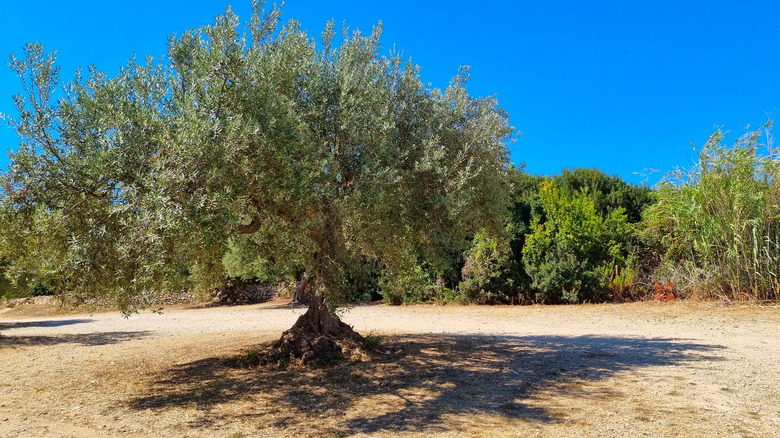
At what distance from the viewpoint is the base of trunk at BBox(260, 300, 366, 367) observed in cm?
938

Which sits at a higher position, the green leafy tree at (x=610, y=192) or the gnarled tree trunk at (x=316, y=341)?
the green leafy tree at (x=610, y=192)

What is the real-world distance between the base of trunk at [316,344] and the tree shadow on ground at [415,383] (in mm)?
412

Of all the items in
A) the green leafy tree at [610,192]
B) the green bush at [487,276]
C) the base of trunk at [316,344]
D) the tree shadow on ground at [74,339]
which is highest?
the green leafy tree at [610,192]

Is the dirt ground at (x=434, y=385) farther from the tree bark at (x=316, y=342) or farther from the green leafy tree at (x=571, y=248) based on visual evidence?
the green leafy tree at (x=571, y=248)

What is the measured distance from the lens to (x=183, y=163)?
229 inches

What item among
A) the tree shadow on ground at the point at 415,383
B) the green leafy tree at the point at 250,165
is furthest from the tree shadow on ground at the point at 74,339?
the green leafy tree at the point at 250,165

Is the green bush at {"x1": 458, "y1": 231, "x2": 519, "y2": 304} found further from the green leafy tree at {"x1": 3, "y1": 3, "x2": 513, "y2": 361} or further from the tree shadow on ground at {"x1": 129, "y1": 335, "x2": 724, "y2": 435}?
the green leafy tree at {"x1": 3, "y1": 3, "x2": 513, "y2": 361}

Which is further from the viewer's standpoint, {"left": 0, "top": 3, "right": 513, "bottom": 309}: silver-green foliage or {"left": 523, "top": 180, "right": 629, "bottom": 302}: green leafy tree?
{"left": 523, "top": 180, "right": 629, "bottom": 302}: green leafy tree

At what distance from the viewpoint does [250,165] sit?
648cm

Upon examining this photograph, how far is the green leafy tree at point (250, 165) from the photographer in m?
5.99

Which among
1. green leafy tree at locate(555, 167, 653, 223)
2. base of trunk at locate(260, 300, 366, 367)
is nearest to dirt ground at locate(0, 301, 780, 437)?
base of trunk at locate(260, 300, 366, 367)

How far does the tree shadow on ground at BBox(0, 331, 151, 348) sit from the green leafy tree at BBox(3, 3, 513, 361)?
639 cm

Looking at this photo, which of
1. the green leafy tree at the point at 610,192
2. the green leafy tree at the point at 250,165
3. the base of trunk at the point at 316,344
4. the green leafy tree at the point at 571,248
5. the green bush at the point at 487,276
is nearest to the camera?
the green leafy tree at the point at 250,165

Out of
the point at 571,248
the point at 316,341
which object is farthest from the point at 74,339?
the point at 571,248
